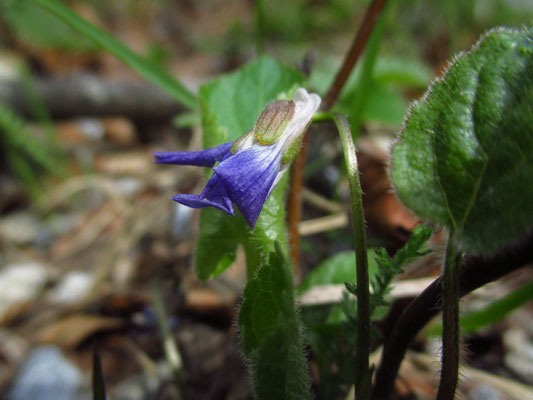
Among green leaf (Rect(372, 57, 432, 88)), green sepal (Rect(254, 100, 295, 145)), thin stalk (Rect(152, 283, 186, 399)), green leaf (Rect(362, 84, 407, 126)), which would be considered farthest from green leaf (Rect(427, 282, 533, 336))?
green leaf (Rect(372, 57, 432, 88))

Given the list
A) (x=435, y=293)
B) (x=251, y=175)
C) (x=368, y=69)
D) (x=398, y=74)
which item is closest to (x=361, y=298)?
(x=435, y=293)

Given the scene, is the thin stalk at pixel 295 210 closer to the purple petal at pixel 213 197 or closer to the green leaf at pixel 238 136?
the green leaf at pixel 238 136

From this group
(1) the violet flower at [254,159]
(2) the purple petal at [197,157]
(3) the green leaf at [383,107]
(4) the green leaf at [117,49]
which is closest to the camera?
(1) the violet flower at [254,159]

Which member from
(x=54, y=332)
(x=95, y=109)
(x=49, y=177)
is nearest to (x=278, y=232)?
(x=54, y=332)

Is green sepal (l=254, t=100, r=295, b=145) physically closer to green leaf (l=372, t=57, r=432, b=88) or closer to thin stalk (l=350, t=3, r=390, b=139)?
thin stalk (l=350, t=3, r=390, b=139)

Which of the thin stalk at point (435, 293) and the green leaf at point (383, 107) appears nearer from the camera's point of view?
the thin stalk at point (435, 293)

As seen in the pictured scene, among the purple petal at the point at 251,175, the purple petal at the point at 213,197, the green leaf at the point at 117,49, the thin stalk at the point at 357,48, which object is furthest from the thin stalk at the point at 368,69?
the purple petal at the point at 213,197

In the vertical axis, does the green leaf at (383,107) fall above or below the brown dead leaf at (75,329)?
above
